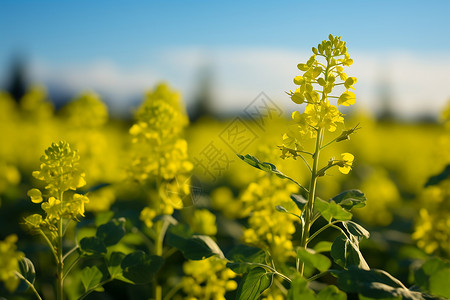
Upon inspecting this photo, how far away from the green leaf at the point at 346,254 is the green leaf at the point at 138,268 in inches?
50.9

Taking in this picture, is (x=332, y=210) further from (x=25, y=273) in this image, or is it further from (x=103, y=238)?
(x=25, y=273)

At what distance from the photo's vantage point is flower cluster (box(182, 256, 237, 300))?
11.0ft

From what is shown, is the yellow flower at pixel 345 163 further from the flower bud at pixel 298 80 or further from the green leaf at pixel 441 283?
the green leaf at pixel 441 283

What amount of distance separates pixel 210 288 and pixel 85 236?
1.20m

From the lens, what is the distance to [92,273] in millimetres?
2787

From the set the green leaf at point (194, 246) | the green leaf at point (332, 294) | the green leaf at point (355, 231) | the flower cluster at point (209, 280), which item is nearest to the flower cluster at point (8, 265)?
the green leaf at point (194, 246)

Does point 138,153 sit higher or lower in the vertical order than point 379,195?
higher

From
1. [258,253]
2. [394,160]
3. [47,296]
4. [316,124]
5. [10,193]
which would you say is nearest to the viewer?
[316,124]

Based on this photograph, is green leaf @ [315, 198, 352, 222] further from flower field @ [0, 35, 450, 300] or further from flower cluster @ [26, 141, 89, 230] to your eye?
flower cluster @ [26, 141, 89, 230]

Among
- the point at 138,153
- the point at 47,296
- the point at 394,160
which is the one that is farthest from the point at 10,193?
the point at 394,160

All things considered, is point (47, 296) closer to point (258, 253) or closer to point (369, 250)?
point (258, 253)

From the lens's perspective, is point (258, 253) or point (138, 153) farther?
point (138, 153)

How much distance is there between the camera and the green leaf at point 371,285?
1.90m

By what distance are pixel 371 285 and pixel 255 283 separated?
2.29 feet
